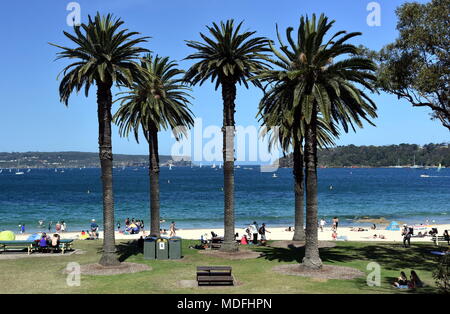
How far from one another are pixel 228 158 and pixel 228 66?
6.12m

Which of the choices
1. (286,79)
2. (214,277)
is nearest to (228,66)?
(286,79)

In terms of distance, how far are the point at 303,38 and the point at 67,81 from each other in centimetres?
1362

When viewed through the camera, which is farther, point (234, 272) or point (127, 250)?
point (127, 250)

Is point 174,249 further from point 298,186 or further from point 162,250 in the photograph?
point 298,186

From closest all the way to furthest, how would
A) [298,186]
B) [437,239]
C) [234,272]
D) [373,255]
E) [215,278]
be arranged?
1. [215,278]
2. [234,272]
3. [373,255]
4. [298,186]
5. [437,239]

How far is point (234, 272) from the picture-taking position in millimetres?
23891

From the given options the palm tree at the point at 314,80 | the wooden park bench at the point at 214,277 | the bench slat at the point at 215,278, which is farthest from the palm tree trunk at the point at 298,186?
the bench slat at the point at 215,278

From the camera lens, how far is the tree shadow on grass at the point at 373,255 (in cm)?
2584

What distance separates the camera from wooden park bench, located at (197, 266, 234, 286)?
20234mm

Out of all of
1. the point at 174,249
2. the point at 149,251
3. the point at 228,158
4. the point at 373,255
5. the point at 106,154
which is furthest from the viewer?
the point at 228,158

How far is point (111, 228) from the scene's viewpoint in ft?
84.9

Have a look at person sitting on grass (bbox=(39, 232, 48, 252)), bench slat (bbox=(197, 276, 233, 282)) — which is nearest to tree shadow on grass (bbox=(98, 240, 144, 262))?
person sitting on grass (bbox=(39, 232, 48, 252))

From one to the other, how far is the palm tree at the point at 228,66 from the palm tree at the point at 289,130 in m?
2.83
